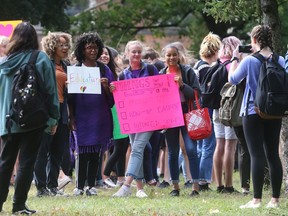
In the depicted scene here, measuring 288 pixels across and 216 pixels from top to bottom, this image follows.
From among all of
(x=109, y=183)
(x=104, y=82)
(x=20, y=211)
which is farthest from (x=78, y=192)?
(x=20, y=211)

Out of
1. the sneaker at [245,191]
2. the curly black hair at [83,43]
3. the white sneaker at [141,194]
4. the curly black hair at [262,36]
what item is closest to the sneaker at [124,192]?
the white sneaker at [141,194]

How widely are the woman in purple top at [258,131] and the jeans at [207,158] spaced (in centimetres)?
293

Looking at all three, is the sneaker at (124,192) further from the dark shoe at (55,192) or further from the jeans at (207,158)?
the jeans at (207,158)

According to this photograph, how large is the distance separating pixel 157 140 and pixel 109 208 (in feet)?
16.0

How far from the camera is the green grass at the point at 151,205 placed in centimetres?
952

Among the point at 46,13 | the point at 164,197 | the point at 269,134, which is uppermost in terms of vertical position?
the point at 46,13

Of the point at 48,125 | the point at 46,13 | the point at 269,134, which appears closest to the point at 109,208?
the point at 48,125

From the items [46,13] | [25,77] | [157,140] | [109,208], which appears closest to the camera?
[25,77]

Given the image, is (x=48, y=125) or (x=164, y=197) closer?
(x=48, y=125)

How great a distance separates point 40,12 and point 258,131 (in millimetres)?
19001

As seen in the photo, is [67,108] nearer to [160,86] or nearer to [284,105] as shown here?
[160,86]

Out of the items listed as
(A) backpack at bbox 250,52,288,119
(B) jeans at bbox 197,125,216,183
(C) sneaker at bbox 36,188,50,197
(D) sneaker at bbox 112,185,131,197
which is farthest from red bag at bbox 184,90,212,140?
(A) backpack at bbox 250,52,288,119

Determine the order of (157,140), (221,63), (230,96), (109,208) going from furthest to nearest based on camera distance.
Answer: (157,140) < (221,63) < (230,96) < (109,208)

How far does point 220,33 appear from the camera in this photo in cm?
3033
